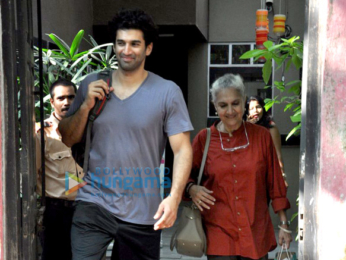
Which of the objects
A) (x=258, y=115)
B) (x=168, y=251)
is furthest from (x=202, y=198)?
(x=168, y=251)

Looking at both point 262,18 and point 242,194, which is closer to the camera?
point 242,194

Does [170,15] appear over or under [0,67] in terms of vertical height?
over

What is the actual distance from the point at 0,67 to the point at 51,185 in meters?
1.74

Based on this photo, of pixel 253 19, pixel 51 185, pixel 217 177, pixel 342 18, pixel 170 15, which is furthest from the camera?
pixel 253 19

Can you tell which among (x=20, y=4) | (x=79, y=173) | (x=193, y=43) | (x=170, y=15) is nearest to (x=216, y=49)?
(x=193, y=43)

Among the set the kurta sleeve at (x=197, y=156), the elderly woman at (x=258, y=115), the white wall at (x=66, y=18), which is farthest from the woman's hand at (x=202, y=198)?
the white wall at (x=66, y=18)

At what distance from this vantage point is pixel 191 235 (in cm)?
382

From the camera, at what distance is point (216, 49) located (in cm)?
1093

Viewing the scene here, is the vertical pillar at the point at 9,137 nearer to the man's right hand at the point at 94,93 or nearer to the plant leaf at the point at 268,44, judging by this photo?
the man's right hand at the point at 94,93

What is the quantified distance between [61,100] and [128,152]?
1.38 m

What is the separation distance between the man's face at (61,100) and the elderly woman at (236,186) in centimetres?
113

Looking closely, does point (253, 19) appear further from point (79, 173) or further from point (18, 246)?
point (18, 246)

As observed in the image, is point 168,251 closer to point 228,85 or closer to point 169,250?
point 169,250

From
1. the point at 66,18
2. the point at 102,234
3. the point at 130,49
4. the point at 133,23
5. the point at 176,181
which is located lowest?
the point at 102,234
